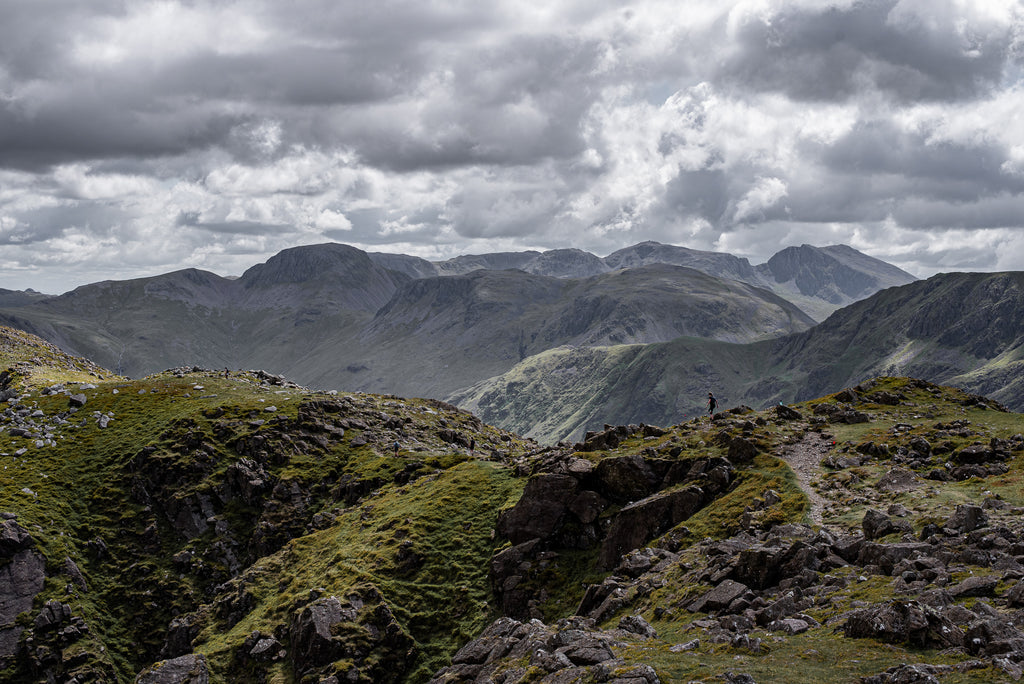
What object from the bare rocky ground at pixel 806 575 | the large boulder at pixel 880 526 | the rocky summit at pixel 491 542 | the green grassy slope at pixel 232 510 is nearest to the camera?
the bare rocky ground at pixel 806 575

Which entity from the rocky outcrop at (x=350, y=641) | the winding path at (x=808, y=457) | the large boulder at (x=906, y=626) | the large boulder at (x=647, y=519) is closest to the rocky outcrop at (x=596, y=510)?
the large boulder at (x=647, y=519)

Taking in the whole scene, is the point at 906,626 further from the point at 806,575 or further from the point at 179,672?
the point at 179,672

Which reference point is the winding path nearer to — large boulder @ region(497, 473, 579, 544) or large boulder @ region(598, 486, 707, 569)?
large boulder @ region(598, 486, 707, 569)

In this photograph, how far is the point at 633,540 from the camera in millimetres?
62750

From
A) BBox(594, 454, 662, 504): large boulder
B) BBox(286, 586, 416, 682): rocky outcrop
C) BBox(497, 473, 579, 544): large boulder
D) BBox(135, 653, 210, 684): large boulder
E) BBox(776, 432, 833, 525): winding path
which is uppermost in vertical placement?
BBox(776, 432, 833, 525): winding path

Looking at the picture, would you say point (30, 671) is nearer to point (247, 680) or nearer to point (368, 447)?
point (247, 680)

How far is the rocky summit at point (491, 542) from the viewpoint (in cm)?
3309

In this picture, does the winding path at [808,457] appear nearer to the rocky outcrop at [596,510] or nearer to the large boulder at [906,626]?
the rocky outcrop at [596,510]

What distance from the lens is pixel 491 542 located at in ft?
253

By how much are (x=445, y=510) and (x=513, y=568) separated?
16.3 metres

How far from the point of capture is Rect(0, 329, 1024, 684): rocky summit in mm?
33094

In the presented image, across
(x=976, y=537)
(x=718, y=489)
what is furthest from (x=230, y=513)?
(x=976, y=537)

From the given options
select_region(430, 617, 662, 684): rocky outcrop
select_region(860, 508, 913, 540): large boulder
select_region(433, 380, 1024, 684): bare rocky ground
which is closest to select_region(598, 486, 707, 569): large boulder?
select_region(433, 380, 1024, 684): bare rocky ground

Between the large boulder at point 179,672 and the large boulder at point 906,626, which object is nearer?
the large boulder at point 906,626
